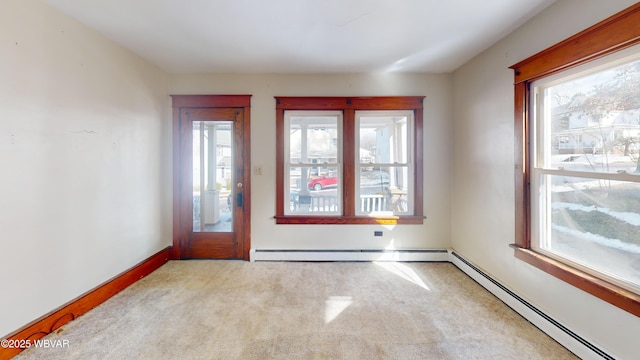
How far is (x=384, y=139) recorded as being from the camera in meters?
3.65

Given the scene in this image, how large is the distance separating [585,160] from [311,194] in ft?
9.11

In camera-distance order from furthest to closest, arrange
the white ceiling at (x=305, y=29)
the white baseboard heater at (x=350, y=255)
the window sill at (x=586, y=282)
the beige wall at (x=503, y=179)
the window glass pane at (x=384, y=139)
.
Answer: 1. the window glass pane at (x=384, y=139)
2. the white baseboard heater at (x=350, y=255)
3. the white ceiling at (x=305, y=29)
4. the beige wall at (x=503, y=179)
5. the window sill at (x=586, y=282)

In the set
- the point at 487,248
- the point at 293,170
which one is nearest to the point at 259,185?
the point at 293,170

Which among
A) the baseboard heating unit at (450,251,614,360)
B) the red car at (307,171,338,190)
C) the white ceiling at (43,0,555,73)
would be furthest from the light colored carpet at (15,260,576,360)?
the white ceiling at (43,0,555,73)

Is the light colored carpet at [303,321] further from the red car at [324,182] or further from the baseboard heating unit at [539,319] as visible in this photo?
the red car at [324,182]

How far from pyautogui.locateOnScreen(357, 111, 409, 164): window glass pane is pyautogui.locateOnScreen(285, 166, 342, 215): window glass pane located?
0.64 meters

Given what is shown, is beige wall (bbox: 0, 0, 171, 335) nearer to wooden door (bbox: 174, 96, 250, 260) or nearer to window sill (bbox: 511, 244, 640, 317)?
wooden door (bbox: 174, 96, 250, 260)

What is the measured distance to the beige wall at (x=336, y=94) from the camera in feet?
11.6

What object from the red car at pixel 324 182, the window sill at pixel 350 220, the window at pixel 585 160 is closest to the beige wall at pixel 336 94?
the window sill at pixel 350 220

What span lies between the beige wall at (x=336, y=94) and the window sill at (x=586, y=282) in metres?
1.33

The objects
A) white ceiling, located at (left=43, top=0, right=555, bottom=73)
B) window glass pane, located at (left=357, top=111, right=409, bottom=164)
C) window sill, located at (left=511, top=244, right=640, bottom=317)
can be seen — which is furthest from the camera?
window glass pane, located at (left=357, top=111, right=409, bottom=164)

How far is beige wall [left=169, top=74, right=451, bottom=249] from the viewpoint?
3549 millimetres

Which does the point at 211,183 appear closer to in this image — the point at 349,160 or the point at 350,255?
the point at 349,160

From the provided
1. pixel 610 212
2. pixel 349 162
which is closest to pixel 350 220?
pixel 349 162
